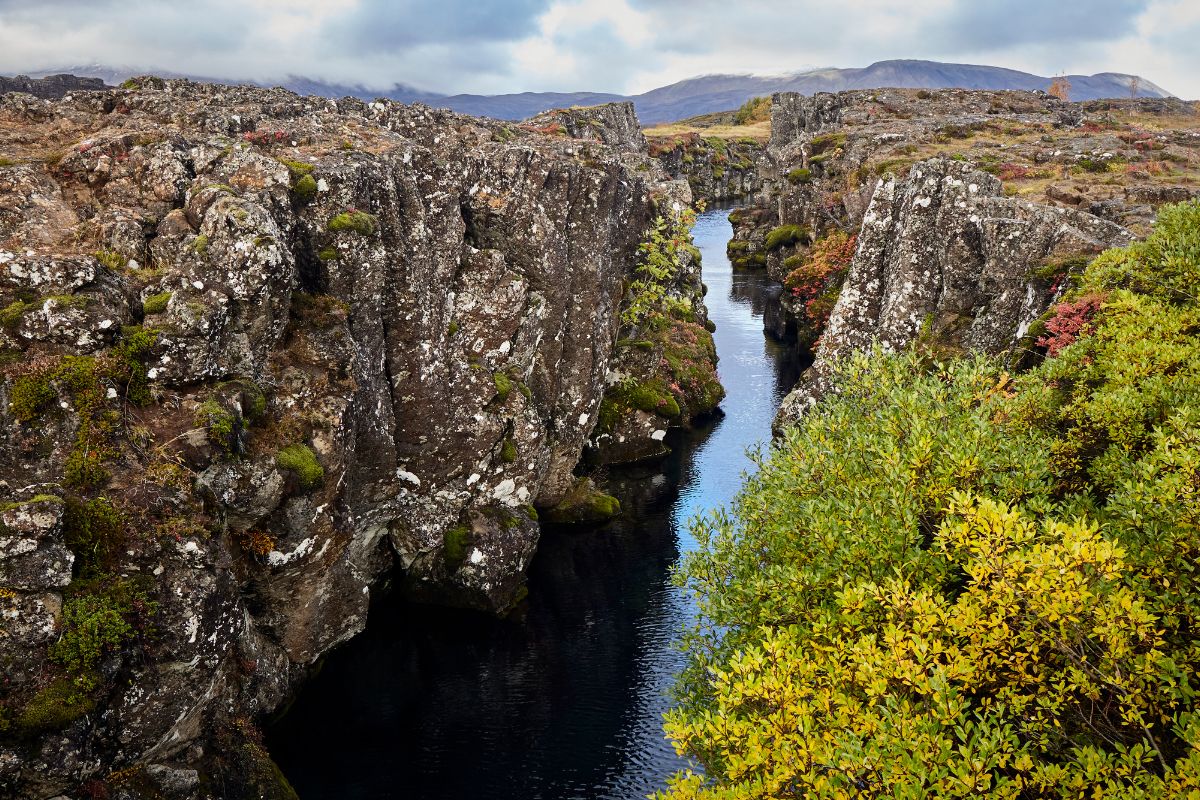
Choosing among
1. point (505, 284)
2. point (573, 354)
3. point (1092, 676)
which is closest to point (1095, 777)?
point (1092, 676)

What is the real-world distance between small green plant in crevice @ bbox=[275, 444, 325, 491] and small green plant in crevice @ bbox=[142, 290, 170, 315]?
738 cm

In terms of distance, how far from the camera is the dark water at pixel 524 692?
3334cm

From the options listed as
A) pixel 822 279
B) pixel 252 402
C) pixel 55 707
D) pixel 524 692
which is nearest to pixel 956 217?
pixel 822 279

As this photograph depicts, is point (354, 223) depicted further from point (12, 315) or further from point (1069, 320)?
point (1069, 320)

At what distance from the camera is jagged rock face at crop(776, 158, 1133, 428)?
44.4 m

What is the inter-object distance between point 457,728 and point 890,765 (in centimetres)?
2919

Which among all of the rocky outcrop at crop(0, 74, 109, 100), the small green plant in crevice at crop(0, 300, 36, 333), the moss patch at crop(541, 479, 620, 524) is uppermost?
the rocky outcrop at crop(0, 74, 109, 100)

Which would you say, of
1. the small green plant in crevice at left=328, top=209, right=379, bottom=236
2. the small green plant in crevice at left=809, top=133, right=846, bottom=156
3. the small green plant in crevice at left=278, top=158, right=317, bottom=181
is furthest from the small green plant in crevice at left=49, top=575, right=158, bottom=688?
the small green plant in crevice at left=809, top=133, right=846, bottom=156

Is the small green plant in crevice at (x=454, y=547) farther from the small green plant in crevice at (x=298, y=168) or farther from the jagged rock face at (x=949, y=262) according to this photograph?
the jagged rock face at (x=949, y=262)

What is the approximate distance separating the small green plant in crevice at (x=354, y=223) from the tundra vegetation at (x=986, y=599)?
85.1 feet

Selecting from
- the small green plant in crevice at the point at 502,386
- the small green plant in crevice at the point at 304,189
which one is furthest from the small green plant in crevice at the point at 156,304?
the small green plant in crevice at the point at 502,386

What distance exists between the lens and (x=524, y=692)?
38.9 meters

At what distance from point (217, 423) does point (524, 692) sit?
20.8 m

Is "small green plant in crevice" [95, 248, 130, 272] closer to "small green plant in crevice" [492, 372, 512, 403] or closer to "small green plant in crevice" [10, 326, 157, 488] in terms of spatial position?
"small green plant in crevice" [10, 326, 157, 488]
